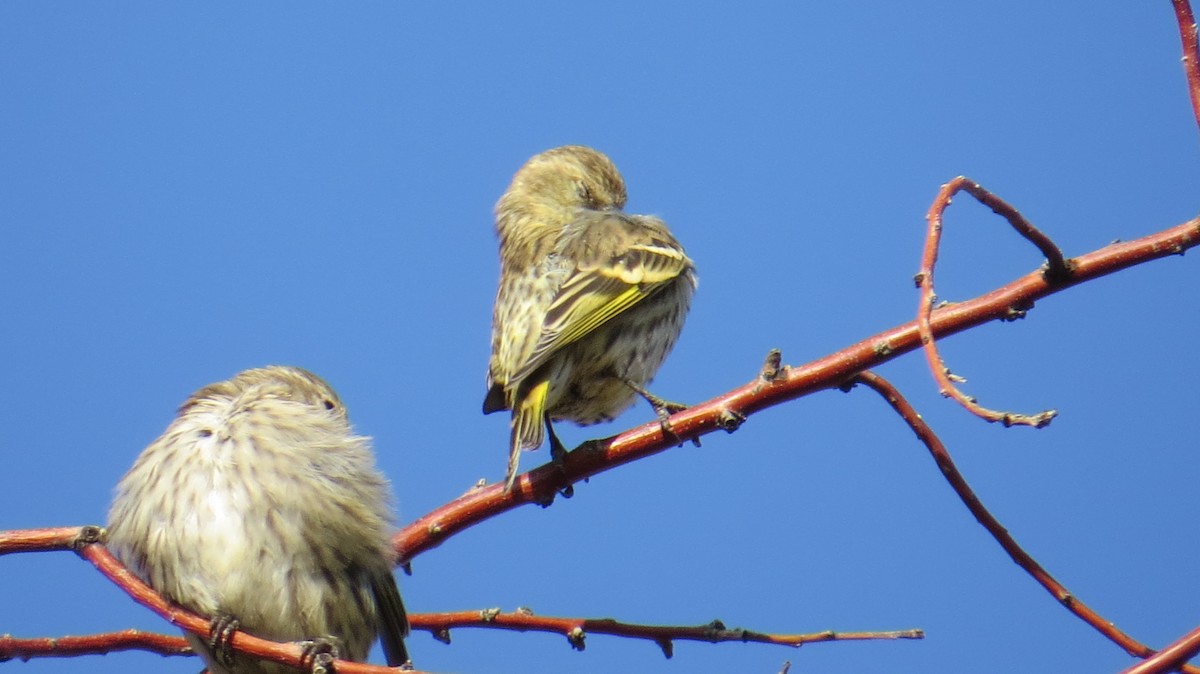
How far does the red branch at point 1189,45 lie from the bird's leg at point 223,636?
8.26 feet

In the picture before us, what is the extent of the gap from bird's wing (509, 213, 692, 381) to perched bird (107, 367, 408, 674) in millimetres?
770

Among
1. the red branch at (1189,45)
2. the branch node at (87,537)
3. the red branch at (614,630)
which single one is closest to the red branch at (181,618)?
the branch node at (87,537)

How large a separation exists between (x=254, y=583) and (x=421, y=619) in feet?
1.49

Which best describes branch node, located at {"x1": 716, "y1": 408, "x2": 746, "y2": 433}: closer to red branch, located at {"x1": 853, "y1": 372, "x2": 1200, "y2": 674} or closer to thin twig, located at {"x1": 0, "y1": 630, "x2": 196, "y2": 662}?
red branch, located at {"x1": 853, "y1": 372, "x2": 1200, "y2": 674}

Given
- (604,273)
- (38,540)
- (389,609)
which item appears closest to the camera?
(38,540)

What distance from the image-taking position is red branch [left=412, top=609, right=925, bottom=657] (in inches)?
118

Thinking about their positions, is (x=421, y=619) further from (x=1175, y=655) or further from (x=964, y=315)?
(x=1175, y=655)

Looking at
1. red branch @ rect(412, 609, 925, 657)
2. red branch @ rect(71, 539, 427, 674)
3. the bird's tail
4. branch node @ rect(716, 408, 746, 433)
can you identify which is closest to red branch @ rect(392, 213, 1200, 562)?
branch node @ rect(716, 408, 746, 433)

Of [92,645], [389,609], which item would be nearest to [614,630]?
[389,609]

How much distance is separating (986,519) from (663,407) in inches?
56.0

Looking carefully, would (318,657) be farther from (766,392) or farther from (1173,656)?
(1173,656)

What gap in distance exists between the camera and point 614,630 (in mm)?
3219

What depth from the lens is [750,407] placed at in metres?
3.05

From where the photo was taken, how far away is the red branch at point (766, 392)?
268 centimetres
